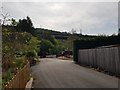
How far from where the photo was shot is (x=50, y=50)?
307 feet

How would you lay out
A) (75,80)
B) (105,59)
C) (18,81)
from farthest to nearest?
(105,59) < (75,80) < (18,81)

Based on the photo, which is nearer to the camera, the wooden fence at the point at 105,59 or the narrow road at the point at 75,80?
the narrow road at the point at 75,80

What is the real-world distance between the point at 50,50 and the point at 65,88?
77.1 metres

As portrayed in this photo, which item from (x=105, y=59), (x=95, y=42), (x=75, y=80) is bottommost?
(x=75, y=80)

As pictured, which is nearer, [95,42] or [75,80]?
[75,80]

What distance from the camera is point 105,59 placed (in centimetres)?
2727

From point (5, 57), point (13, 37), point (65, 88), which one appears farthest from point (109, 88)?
point (13, 37)

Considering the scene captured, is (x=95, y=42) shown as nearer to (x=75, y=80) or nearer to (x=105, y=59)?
(x=105, y=59)

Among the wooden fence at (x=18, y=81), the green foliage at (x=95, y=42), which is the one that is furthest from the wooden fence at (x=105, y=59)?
the wooden fence at (x=18, y=81)

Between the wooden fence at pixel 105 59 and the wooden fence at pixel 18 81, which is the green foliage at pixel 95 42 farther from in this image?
the wooden fence at pixel 18 81

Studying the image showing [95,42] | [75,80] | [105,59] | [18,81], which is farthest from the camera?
[95,42]

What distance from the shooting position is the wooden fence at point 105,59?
77.8 feet

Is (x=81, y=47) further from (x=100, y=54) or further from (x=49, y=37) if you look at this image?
(x=49, y=37)

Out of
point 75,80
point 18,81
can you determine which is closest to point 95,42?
point 75,80
